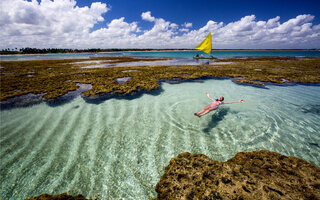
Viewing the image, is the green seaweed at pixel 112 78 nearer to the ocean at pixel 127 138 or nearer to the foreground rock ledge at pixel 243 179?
the ocean at pixel 127 138

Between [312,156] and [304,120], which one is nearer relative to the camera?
[312,156]

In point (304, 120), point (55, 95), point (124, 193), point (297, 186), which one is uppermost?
point (55, 95)

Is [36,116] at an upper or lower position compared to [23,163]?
upper

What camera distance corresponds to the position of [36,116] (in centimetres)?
816

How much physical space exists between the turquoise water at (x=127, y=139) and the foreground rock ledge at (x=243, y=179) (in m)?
1.04

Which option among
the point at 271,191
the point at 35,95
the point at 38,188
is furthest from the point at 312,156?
the point at 35,95

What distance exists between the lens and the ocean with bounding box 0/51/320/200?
4.20 m

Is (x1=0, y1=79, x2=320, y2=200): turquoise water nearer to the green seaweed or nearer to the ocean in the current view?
the ocean

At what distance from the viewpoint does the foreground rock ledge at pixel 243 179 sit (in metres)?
2.85

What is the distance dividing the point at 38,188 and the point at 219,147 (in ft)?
22.8

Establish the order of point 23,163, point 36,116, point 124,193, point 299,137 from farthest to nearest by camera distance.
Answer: point 36,116
point 299,137
point 23,163
point 124,193

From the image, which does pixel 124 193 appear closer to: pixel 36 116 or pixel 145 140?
pixel 145 140

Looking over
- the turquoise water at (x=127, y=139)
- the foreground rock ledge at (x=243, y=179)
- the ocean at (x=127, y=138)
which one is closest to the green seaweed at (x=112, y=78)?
the ocean at (x=127, y=138)

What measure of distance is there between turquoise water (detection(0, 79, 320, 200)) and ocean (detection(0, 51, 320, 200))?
0.11 feet
